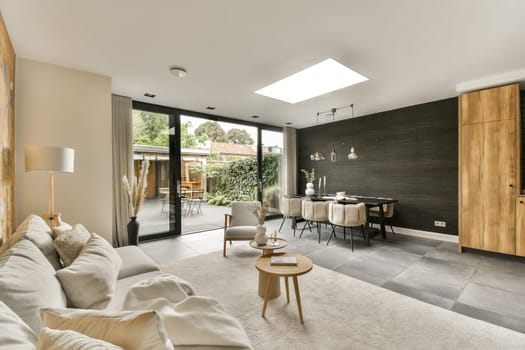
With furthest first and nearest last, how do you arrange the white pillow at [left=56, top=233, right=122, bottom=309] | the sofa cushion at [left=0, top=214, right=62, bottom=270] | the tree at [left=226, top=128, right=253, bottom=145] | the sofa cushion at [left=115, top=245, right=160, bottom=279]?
the tree at [left=226, top=128, right=253, bottom=145], the sofa cushion at [left=115, top=245, right=160, bottom=279], the sofa cushion at [left=0, top=214, right=62, bottom=270], the white pillow at [left=56, top=233, right=122, bottom=309]

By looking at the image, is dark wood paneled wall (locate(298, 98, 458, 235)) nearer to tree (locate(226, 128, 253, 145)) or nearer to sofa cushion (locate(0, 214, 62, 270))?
tree (locate(226, 128, 253, 145))

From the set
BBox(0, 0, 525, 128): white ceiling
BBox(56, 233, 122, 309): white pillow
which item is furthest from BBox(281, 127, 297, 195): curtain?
BBox(56, 233, 122, 309): white pillow

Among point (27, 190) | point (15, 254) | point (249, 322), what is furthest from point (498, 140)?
point (27, 190)

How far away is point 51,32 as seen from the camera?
232 centimetres

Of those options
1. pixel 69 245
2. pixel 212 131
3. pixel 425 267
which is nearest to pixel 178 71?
pixel 69 245

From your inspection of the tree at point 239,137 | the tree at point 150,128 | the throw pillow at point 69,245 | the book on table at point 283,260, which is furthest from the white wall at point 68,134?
the tree at point 239,137

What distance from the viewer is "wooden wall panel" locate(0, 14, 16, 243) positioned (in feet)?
7.04

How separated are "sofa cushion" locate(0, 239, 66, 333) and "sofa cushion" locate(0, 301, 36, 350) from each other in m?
0.18

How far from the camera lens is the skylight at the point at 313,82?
10.8ft

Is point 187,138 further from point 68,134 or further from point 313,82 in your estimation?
point 313,82

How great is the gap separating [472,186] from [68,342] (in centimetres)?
488

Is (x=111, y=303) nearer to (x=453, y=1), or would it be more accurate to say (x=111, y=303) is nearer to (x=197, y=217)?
(x=453, y=1)

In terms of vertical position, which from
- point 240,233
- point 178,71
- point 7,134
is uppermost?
point 178,71

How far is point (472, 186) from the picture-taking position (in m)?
3.68
